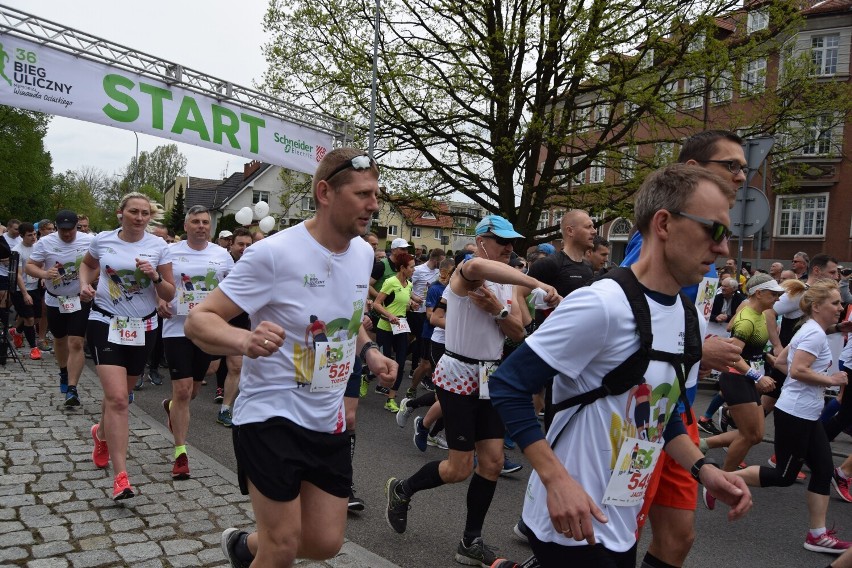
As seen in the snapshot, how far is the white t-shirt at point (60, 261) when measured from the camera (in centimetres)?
881

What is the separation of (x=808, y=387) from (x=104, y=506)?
5158 millimetres

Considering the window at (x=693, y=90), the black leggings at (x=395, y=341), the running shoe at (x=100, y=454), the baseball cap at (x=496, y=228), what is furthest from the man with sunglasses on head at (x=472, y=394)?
the window at (x=693, y=90)

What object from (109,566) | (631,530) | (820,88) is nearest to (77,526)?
(109,566)

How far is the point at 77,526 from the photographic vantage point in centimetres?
426

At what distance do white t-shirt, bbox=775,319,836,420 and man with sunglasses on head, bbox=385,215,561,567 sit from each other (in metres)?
2.17

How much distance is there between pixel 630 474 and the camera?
2162mm

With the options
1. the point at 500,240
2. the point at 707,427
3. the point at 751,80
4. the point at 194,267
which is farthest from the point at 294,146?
the point at 751,80

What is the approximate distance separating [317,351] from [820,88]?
18694mm

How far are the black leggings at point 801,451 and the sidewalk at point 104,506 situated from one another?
301 cm

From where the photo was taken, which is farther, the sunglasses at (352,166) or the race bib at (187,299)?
the race bib at (187,299)

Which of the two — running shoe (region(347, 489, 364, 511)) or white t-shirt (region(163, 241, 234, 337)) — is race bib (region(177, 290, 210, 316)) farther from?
running shoe (region(347, 489, 364, 511))

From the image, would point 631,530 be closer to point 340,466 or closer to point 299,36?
point 340,466

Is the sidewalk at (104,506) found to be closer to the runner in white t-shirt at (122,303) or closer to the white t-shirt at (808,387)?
the runner in white t-shirt at (122,303)

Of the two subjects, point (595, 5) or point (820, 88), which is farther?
point (820, 88)
